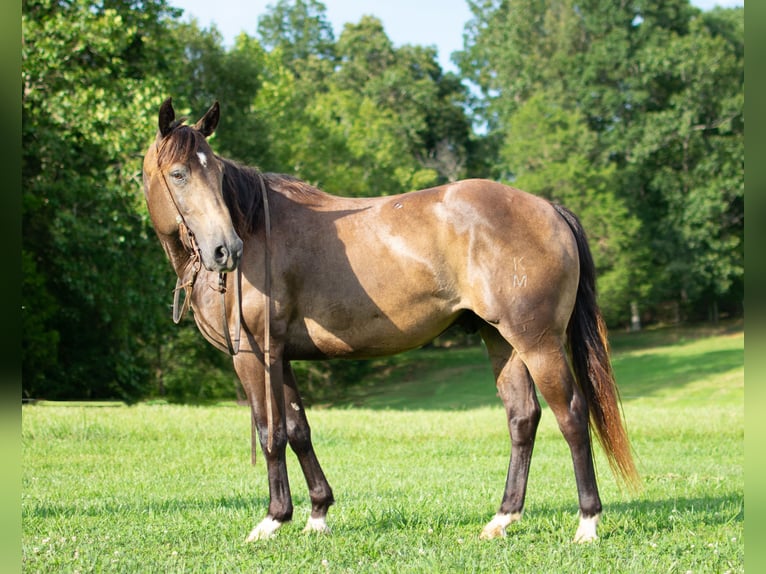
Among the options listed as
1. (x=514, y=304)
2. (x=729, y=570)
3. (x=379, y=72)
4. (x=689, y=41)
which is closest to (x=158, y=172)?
(x=514, y=304)

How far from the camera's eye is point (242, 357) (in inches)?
199

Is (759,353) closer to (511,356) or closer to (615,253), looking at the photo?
(511,356)

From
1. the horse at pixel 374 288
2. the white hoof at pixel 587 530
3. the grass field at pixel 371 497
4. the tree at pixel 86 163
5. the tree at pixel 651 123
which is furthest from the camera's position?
the tree at pixel 651 123

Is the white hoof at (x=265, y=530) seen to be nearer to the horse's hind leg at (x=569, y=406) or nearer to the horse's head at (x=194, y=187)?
the horse's head at (x=194, y=187)

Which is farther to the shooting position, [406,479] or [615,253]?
[615,253]

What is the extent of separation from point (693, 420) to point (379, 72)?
38.8 metres

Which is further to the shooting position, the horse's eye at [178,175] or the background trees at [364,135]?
the background trees at [364,135]

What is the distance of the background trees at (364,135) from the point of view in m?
17.8

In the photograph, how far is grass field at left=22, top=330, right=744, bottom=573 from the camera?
4.46 m

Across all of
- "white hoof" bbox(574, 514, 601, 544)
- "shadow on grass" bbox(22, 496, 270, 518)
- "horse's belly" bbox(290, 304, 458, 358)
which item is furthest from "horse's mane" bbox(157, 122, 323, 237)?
"white hoof" bbox(574, 514, 601, 544)

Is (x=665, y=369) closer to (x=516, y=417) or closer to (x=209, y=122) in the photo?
(x=516, y=417)

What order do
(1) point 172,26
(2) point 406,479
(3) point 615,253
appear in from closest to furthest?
1. (2) point 406,479
2. (1) point 172,26
3. (3) point 615,253

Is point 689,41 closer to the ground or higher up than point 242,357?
higher up

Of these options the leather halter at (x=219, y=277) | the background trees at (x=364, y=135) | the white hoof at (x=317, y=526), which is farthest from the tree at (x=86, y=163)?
the white hoof at (x=317, y=526)
